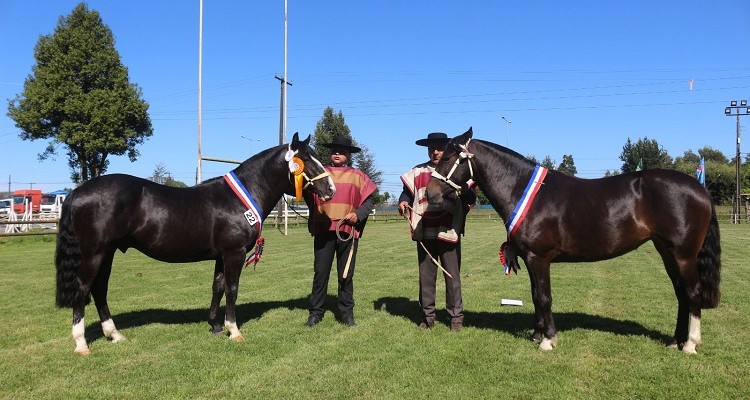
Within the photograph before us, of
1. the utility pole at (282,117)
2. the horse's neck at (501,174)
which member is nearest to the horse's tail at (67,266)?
the horse's neck at (501,174)

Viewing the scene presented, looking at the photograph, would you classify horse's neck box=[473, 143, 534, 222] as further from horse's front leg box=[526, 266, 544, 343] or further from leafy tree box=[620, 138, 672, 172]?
leafy tree box=[620, 138, 672, 172]

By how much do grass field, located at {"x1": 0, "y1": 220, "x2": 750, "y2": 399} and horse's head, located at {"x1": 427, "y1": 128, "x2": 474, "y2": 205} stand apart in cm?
174

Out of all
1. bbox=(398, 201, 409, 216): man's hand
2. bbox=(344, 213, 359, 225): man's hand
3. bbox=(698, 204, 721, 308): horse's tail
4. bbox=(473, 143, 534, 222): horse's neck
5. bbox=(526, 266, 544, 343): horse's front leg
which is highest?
bbox=(473, 143, 534, 222): horse's neck

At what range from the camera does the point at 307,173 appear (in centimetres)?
659

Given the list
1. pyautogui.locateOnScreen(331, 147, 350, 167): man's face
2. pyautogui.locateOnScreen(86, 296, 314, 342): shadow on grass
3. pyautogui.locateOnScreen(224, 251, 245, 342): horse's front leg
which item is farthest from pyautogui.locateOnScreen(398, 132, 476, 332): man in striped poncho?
pyautogui.locateOnScreen(224, 251, 245, 342): horse's front leg

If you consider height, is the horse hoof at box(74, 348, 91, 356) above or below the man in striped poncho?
below

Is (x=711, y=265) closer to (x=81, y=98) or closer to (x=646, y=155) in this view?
(x=81, y=98)

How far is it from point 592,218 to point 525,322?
2106mm

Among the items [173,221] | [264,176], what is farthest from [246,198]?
[173,221]

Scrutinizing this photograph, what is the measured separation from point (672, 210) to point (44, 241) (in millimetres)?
25066

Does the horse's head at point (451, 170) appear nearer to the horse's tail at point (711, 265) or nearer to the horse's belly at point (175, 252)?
the horse's tail at point (711, 265)

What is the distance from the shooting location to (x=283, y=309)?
26.9 ft

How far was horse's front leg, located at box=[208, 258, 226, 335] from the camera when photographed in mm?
6645

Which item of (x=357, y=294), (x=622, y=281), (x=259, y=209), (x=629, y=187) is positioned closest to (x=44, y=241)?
(x=357, y=294)
